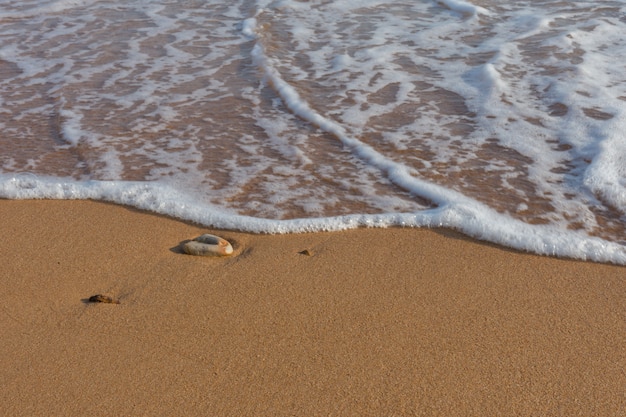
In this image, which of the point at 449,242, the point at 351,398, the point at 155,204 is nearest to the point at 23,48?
the point at 155,204

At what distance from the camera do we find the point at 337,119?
15.5 feet

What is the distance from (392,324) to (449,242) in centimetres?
74

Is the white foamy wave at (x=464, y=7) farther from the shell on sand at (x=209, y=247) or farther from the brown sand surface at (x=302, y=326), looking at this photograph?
the shell on sand at (x=209, y=247)

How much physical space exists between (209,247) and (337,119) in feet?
6.36

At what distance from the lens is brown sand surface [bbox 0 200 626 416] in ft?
7.23

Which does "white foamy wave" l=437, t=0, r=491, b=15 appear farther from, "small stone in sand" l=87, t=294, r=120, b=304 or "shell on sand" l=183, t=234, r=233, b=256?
"small stone in sand" l=87, t=294, r=120, b=304

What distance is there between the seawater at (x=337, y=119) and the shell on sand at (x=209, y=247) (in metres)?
0.26

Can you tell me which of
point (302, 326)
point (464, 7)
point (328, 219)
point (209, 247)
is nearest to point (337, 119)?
point (328, 219)

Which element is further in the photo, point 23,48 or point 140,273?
point 23,48

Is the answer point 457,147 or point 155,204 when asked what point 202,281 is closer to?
point 155,204

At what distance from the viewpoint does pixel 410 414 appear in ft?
7.00

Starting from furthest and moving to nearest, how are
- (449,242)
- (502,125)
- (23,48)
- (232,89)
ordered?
1. (23,48)
2. (232,89)
3. (502,125)
4. (449,242)

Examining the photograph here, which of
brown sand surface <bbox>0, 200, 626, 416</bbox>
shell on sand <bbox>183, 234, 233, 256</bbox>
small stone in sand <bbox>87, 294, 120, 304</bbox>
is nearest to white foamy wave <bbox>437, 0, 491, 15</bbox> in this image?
brown sand surface <bbox>0, 200, 626, 416</bbox>

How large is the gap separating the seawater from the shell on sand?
0.86 feet
